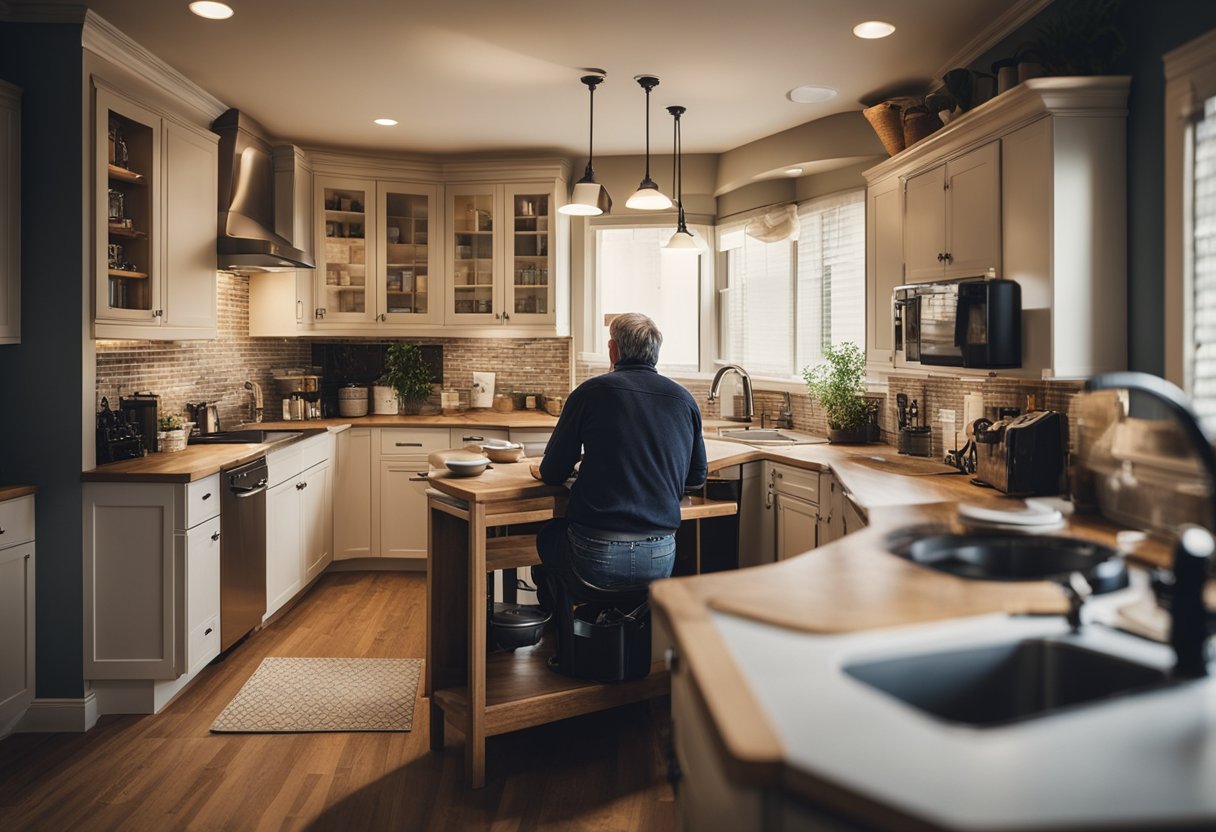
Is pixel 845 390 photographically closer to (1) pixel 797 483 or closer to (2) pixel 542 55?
(1) pixel 797 483

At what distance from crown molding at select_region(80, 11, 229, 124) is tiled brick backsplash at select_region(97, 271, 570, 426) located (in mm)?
1133

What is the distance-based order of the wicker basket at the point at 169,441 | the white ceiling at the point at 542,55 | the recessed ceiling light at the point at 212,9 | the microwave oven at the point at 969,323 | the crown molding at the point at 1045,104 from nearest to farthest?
the crown molding at the point at 1045,104 < the microwave oven at the point at 969,323 < the recessed ceiling light at the point at 212,9 < the white ceiling at the point at 542,55 < the wicker basket at the point at 169,441

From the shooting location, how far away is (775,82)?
445cm

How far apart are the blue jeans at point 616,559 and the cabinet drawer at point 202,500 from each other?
64.0 inches

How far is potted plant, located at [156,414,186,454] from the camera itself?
168 inches

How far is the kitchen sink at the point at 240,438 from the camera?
478 cm

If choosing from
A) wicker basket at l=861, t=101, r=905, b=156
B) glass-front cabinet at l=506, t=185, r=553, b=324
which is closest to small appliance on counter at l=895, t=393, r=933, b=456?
wicker basket at l=861, t=101, r=905, b=156

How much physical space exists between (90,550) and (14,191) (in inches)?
55.2

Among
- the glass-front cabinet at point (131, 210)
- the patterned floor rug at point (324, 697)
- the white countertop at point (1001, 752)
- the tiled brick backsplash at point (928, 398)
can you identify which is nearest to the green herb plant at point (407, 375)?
the tiled brick backsplash at point (928, 398)

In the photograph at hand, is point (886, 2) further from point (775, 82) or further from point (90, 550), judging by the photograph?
point (90, 550)

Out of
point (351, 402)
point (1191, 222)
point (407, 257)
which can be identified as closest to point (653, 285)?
point (407, 257)

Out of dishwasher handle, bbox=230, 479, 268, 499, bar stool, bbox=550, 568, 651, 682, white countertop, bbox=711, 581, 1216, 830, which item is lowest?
bar stool, bbox=550, 568, 651, 682

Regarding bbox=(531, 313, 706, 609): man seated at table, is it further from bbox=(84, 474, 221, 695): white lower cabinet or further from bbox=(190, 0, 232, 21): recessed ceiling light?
bbox=(190, 0, 232, 21): recessed ceiling light

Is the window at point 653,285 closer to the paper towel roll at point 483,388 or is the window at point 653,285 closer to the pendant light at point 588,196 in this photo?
the paper towel roll at point 483,388
